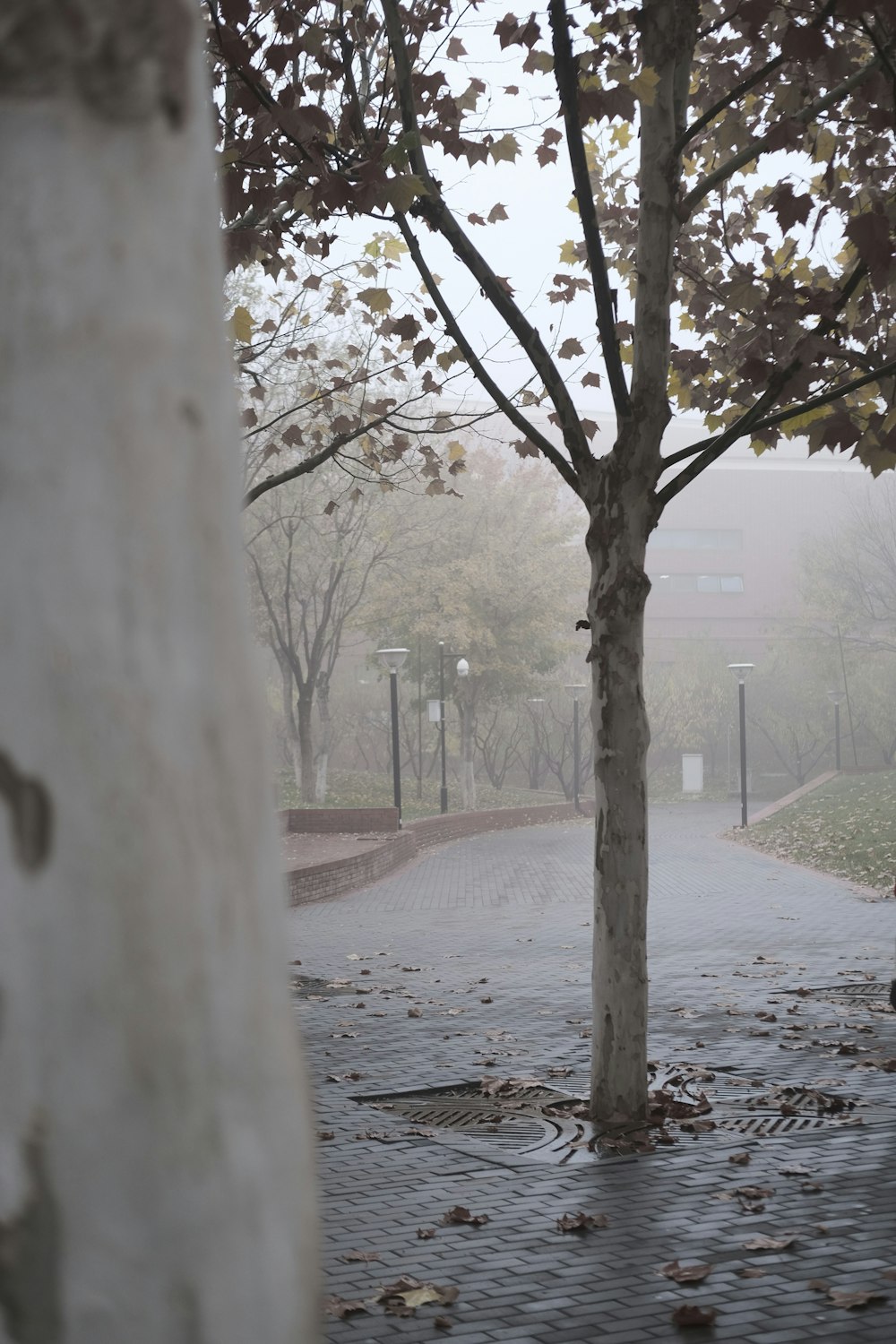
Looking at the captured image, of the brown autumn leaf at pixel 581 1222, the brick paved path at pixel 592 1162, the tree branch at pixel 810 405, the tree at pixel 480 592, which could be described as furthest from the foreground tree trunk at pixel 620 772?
the tree at pixel 480 592

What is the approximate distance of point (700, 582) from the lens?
84.2m

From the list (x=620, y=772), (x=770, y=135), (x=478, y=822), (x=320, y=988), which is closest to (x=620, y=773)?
(x=620, y=772)

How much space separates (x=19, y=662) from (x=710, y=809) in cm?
5110

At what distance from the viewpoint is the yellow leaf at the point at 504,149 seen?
7.57m

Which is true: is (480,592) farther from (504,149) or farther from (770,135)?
(770,135)

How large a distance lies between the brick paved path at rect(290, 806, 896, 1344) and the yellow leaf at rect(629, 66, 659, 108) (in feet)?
15.6

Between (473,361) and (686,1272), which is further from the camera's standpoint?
(473,361)

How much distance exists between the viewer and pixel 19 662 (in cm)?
86

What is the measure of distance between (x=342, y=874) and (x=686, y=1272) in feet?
56.8

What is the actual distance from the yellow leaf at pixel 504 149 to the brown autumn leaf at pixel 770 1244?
5.59 meters

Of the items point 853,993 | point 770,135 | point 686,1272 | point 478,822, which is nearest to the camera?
point 686,1272

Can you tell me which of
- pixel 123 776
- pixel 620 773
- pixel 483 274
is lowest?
pixel 620 773

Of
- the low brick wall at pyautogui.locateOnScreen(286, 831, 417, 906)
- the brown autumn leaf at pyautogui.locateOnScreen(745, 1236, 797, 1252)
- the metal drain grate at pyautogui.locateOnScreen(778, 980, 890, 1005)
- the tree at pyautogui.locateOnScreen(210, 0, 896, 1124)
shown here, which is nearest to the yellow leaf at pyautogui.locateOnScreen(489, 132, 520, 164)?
the tree at pyautogui.locateOnScreen(210, 0, 896, 1124)

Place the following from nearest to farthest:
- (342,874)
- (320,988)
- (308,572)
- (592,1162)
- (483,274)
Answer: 1. (592,1162)
2. (483,274)
3. (320,988)
4. (342,874)
5. (308,572)
